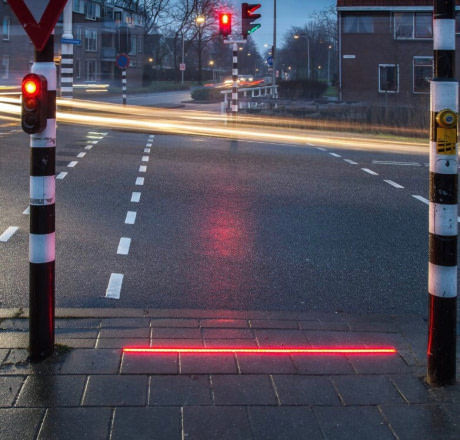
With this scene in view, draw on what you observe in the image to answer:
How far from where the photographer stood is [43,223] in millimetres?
4340

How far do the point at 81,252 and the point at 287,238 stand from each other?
7.80 ft

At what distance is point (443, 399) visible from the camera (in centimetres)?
389

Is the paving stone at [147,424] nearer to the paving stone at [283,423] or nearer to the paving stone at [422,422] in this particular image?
the paving stone at [283,423]

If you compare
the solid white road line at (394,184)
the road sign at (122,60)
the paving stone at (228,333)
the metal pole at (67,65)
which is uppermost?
the road sign at (122,60)

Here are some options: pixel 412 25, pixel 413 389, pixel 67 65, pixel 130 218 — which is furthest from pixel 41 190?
pixel 412 25

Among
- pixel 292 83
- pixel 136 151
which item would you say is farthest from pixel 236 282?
pixel 292 83

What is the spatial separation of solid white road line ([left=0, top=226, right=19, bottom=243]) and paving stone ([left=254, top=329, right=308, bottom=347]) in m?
3.82

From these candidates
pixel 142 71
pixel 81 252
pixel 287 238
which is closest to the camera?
pixel 81 252

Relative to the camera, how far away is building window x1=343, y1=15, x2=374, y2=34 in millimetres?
48281

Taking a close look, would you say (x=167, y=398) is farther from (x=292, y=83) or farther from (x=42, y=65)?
(x=292, y=83)

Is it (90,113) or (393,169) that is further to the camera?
(90,113)

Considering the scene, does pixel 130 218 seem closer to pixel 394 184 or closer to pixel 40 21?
pixel 40 21

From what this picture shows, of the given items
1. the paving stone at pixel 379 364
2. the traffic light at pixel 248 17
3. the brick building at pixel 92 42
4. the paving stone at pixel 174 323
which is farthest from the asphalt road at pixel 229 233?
the brick building at pixel 92 42

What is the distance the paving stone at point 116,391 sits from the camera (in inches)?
147
